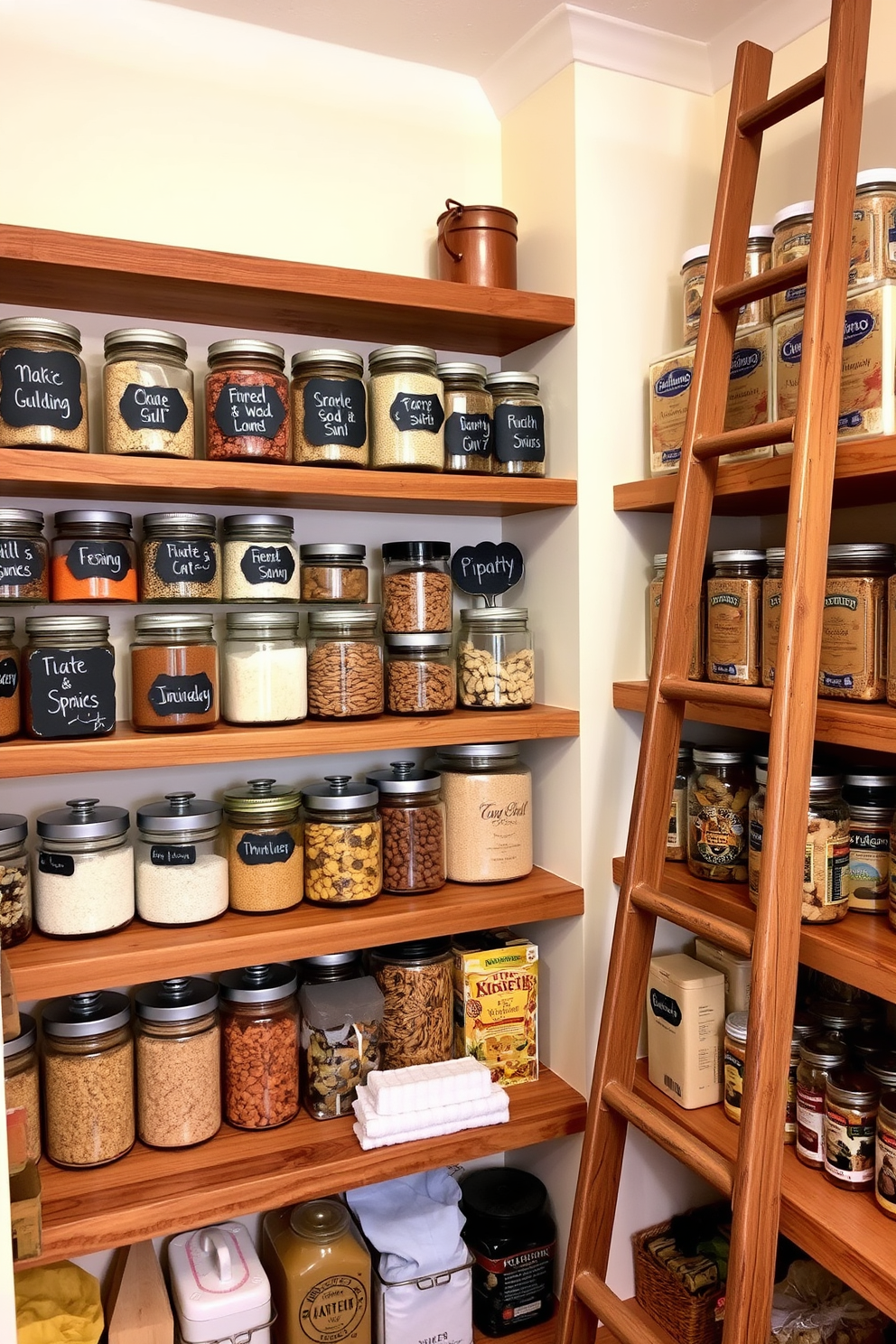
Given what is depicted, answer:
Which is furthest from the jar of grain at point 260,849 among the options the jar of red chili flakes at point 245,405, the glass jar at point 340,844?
the jar of red chili flakes at point 245,405

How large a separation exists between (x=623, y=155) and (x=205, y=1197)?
6.10 ft

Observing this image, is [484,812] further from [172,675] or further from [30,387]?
[30,387]

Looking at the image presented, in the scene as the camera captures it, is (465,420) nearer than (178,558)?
No

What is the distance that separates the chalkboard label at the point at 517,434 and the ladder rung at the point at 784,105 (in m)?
0.54

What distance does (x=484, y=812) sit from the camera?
181 cm

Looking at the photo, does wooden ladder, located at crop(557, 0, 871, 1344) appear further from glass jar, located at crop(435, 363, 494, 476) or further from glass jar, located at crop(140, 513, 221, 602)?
glass jar, located at crop(140, 513, 221, 602)

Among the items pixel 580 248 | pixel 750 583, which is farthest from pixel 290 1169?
pixel 580 248

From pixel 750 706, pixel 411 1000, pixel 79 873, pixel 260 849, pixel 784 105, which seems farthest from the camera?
pixel 411 1000

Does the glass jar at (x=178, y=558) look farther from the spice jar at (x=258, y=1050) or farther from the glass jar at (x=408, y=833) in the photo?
the spice jar at (x=258, y=1050)

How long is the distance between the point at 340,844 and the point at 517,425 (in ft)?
2.58

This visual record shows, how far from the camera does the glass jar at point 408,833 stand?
1764mm

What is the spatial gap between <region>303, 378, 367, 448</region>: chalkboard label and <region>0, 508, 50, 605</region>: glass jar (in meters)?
0.44

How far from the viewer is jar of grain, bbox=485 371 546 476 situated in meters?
1.77

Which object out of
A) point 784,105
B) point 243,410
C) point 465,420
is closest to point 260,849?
point 243,410
